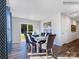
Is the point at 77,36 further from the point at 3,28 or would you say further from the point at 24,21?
the point at 3,28

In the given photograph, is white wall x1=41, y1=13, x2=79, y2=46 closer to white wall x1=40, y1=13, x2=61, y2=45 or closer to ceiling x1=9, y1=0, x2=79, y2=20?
white wall x1=40, y1=13, x2=61, y2=45

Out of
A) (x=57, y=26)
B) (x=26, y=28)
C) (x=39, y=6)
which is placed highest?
(x=39, y=6)

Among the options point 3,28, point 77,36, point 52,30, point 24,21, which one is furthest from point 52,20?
point 3,28

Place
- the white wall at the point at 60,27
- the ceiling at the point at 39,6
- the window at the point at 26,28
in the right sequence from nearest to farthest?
the ceiling at the point at 39,6 → the white wall at the point at 60,27 → the window at the point at 26,28

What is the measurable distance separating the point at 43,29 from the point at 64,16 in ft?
13.3

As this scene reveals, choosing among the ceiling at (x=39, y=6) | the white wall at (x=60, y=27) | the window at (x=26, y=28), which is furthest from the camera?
the window at (x=26, y=28)

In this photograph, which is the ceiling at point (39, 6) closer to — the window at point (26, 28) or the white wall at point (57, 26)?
the white wall at point (57, 26)

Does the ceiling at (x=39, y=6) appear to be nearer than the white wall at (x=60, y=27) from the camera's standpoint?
Yes

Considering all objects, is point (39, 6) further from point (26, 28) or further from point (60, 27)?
point (26, 28)

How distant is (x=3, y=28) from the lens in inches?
77.7

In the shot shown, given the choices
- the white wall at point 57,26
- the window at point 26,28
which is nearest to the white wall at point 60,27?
the white wall at point 57,26

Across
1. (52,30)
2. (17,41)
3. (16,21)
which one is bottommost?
(17,41)

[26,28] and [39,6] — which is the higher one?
[39,6]

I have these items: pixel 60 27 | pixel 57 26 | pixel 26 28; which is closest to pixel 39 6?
pixel 60 27
